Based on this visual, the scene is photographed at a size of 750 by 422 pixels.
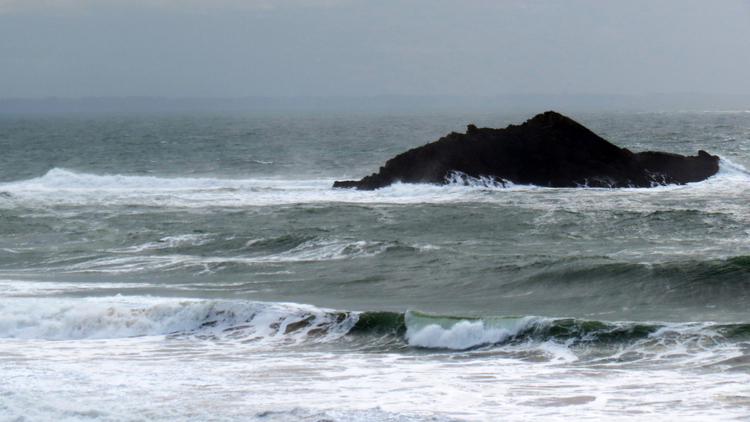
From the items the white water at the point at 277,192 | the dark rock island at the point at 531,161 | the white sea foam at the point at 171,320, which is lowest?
the white sea foam at the point at 171,320

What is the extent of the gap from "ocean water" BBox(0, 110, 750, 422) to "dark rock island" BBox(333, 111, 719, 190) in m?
2.06

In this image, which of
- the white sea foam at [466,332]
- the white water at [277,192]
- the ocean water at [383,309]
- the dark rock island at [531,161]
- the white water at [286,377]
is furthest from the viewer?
the dark rock island at [531,161]

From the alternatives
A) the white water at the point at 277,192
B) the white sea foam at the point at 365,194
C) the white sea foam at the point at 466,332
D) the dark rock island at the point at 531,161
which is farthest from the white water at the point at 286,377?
the dark rock island at the point at 531,161

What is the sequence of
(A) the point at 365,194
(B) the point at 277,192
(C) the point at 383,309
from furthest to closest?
(B) the point at 277,192
(A) the point at 365,194
(C) the point at 383,309

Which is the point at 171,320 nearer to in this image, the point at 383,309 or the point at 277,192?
the point at 383,309

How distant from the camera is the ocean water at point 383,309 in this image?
8914 millimetres

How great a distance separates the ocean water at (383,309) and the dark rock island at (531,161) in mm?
2064

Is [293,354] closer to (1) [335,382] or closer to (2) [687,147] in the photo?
(1) [335,382]

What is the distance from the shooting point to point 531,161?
103 feet

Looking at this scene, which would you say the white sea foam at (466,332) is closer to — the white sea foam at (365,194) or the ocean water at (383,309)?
the ocean water at (383,309)

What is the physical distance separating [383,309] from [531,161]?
1947 cm

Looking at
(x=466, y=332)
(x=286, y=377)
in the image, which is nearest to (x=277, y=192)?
(x=466, y=332)

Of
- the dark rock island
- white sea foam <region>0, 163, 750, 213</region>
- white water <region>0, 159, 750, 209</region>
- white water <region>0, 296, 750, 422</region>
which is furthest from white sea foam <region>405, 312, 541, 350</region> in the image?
the dark rock island

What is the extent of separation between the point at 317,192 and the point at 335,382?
23436 mm
